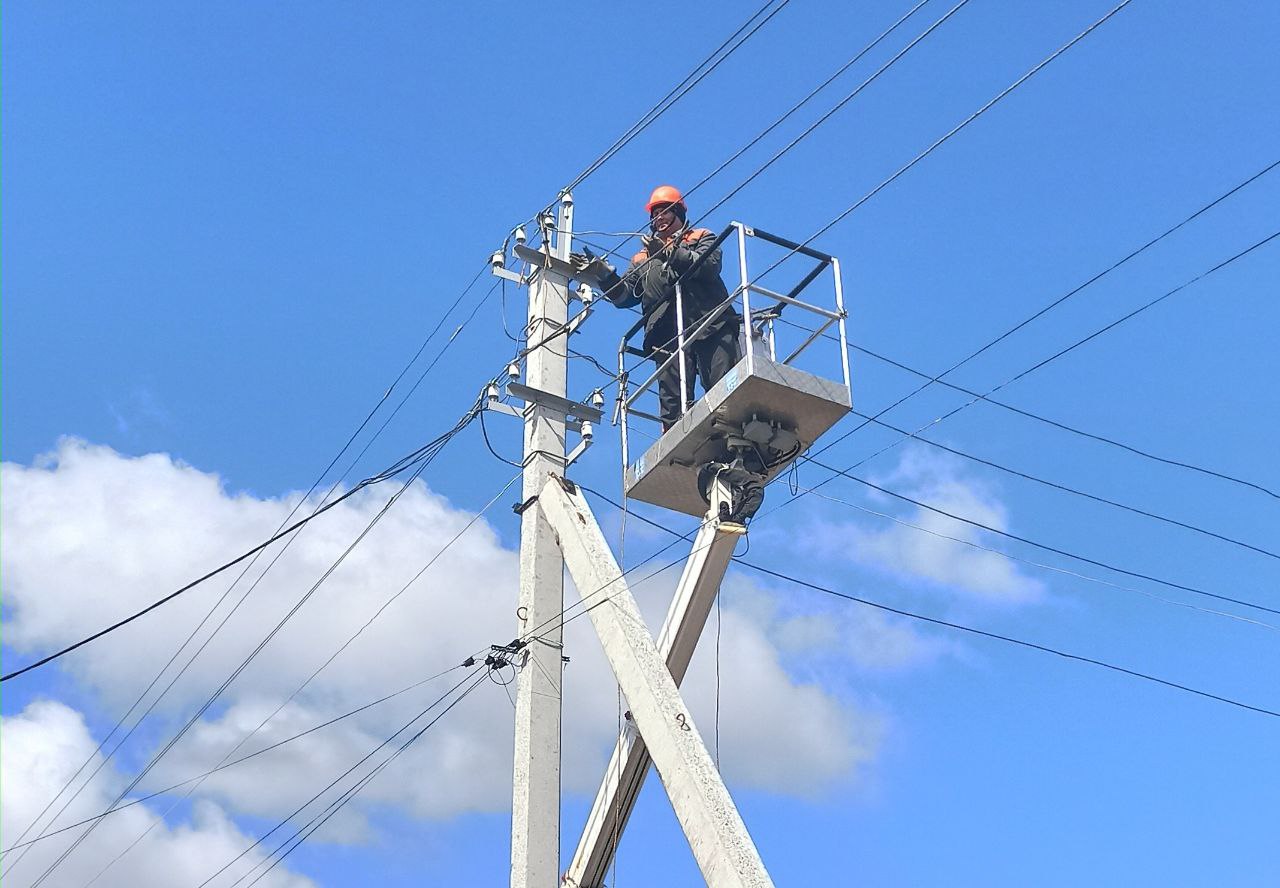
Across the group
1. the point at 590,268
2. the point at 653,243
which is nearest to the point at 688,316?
the point at 653,243

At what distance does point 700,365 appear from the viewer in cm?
1071

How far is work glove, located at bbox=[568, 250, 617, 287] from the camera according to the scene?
1216 cm

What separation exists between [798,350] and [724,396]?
37.2 inches

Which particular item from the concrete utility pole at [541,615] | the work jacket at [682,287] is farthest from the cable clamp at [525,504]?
the work jacket at [682,287]

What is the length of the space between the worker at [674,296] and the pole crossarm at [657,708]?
1168 mm

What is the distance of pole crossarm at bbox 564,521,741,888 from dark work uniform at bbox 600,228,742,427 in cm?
140

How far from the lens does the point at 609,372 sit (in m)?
11.6

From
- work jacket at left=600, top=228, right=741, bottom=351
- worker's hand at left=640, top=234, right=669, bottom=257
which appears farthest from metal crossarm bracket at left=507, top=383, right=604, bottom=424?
worker's hand at left=640, top=234, right=669, bottom=257

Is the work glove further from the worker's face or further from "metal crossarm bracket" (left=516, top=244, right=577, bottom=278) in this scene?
the worker's face

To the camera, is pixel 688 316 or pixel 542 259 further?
pixel 542 259

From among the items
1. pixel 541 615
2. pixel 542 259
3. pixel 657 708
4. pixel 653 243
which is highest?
pixel 542 259

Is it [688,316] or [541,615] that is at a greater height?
[688,316]

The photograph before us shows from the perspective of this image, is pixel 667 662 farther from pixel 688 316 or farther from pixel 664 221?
pixel 664 221

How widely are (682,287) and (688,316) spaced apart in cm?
26
